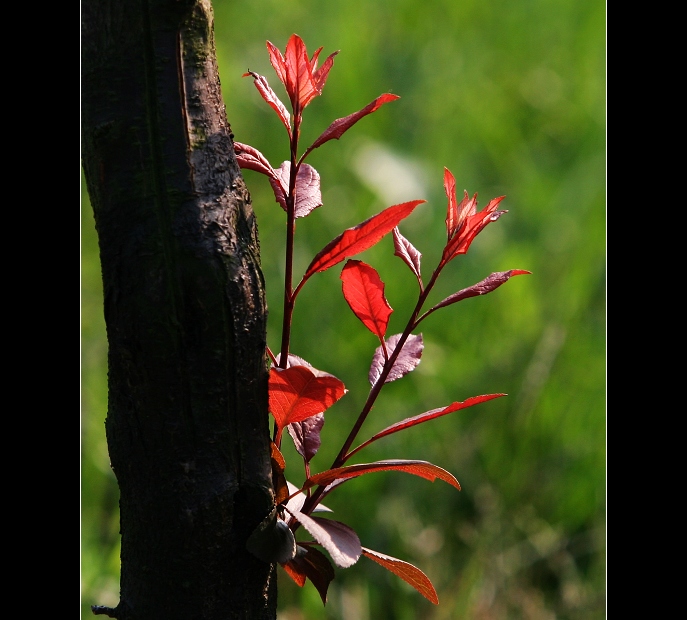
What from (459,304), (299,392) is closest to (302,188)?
(299,392)

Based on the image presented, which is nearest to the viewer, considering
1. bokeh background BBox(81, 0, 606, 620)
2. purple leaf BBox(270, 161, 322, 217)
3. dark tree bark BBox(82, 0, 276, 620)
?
dark tree bark BBox(82, 0, 276, 620)

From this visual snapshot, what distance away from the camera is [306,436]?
0.62m

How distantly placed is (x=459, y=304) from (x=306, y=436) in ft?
4.45

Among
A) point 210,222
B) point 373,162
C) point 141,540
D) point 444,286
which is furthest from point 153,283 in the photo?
point 373,162

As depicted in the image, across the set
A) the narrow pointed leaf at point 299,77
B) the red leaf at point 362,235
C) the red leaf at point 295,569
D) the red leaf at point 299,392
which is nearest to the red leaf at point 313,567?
the red leaf at point 295,569

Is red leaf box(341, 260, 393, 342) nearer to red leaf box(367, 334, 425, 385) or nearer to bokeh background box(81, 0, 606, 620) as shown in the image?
red leaf box(367, 334, 425, 385)

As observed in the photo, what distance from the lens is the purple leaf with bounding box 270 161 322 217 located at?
0.59 metres

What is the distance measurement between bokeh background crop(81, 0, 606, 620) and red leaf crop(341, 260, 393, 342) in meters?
1.05

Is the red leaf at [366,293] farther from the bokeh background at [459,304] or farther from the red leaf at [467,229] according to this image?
the bokeh background at [459,304]

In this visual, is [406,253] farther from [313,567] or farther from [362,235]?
[313,567]

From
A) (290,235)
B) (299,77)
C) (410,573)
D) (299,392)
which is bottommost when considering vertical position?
(410,573)

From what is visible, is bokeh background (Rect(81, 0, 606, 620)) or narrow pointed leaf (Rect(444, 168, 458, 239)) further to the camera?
bokeh background (Rect(81, 0, 606, 620))

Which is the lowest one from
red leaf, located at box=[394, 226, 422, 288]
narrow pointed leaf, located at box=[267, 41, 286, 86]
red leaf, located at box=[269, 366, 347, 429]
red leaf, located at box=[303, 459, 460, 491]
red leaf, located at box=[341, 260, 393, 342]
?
red leaf, located at box=[303, 459, 460, 491]

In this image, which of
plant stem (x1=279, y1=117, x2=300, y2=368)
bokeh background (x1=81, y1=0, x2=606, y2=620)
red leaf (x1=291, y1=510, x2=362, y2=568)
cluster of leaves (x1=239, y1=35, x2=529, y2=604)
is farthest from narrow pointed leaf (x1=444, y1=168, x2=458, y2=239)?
bokeh background (x1=81, y1=0, x2=606, y2=620)
